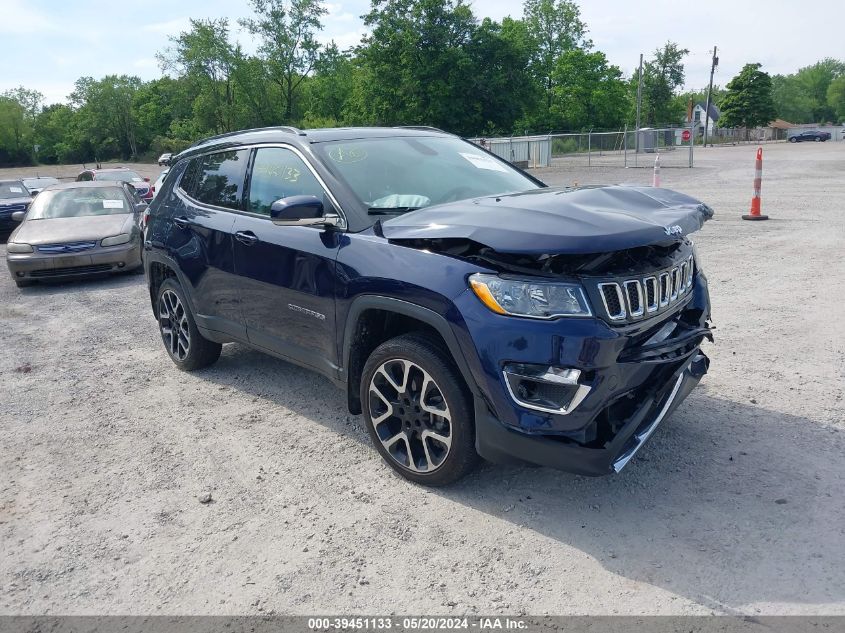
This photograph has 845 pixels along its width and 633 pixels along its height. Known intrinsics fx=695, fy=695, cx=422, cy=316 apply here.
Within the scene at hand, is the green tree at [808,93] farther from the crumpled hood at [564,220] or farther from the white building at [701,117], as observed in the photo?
the crumpled hood at [564,220]

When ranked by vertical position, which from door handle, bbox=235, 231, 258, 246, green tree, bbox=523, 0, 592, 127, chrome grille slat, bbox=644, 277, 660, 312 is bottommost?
chrome grille slat, bbox=644, 277, 660, 312

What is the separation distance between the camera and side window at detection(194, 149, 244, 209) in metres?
4.87

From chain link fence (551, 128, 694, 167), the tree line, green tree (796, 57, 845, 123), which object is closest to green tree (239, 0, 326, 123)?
the tree line

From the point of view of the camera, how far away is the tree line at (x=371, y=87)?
170 feet

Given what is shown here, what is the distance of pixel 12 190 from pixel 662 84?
260 feet

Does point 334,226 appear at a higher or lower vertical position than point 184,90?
lower

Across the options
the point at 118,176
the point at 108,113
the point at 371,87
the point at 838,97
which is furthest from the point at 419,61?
the point at 838,97

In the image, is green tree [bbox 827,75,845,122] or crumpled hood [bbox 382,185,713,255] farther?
green tree [bbox 827,75,845,122]

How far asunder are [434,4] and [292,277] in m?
52.9

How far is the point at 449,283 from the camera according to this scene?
3.21 metres

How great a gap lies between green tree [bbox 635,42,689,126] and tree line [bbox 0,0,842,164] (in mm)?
121

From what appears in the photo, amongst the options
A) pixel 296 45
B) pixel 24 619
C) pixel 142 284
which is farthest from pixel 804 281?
pixel 296 45

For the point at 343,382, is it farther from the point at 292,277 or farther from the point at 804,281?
the point at 804,281

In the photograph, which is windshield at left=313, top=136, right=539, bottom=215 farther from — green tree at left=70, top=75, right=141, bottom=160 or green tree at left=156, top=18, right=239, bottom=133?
green tree at left=70, top=75, right=141, bottom=160
